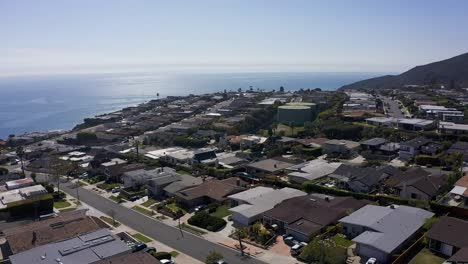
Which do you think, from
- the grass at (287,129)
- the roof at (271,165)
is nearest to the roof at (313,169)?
the roof at (271,165)

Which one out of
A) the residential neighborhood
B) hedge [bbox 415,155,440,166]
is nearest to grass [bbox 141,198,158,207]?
the residential neighborhood

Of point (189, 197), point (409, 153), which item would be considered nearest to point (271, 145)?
point (409, 153)

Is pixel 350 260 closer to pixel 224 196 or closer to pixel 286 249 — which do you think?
pixel 286 249

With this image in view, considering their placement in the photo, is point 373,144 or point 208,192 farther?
point 373,144

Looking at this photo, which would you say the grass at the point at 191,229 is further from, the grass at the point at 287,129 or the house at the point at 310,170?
the grass at the point at 287,129

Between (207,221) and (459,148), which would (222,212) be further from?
(459,148)

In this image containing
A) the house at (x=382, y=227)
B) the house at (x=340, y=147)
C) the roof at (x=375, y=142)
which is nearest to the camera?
the house at (x=382, y=227)

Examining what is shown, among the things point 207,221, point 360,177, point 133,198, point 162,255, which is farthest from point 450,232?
point 133,198
